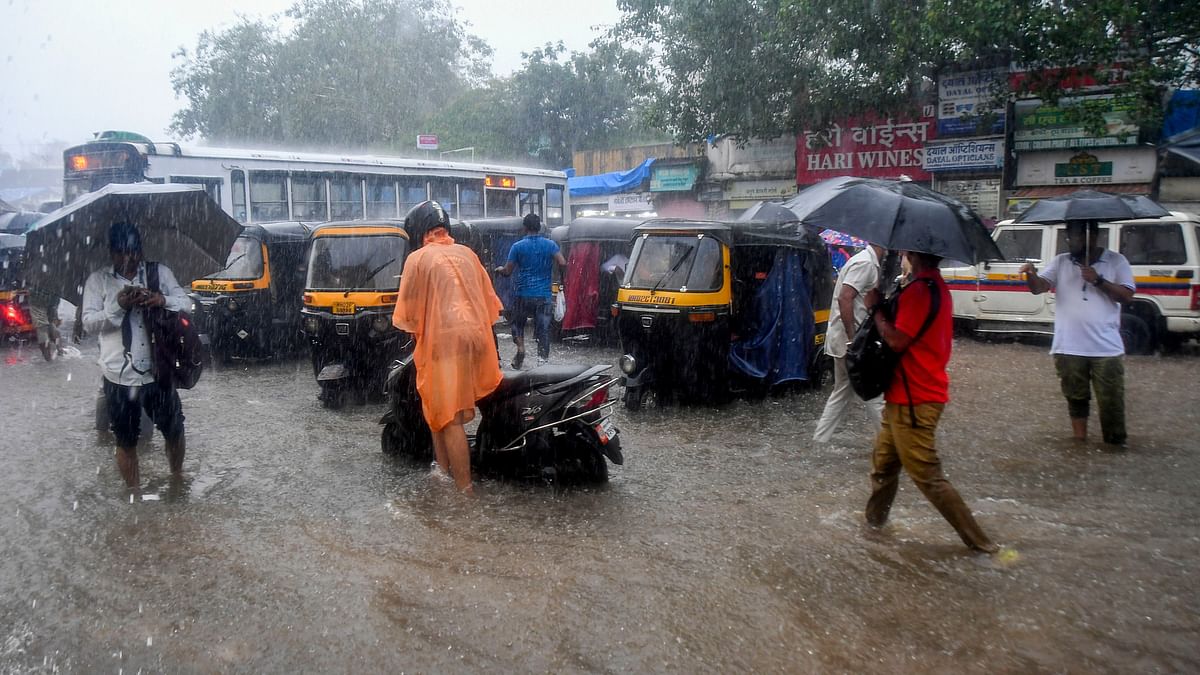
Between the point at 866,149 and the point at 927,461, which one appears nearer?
the point at 927,461

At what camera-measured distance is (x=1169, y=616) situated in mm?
3783

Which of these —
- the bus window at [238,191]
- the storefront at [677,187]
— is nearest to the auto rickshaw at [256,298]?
the bus window at [238,191]

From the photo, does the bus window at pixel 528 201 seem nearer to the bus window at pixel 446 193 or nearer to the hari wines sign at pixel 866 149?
the bus window at pixel 446 193

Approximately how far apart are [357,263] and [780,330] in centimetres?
426

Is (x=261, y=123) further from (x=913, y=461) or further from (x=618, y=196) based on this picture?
(x=913, y=461)

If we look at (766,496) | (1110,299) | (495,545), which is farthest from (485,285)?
(1110,299)

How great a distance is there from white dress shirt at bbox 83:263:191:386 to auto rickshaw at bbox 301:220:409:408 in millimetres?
3026

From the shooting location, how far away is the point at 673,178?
79.0 ft

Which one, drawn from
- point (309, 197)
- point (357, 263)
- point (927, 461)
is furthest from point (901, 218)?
point (309, 197)

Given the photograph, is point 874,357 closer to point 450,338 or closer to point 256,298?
point 450,338

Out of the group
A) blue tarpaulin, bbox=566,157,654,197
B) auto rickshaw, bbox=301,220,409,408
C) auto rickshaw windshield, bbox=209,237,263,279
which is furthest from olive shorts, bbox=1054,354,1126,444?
blue tarpaulin, bbox=566,157,654,197

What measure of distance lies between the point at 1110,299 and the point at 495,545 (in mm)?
4807

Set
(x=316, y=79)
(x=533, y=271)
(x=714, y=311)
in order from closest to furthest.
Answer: (x=714, y=311) < (x=533, y=271) < (x=316, y=79)

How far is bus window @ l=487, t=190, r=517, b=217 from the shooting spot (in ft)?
65.1
